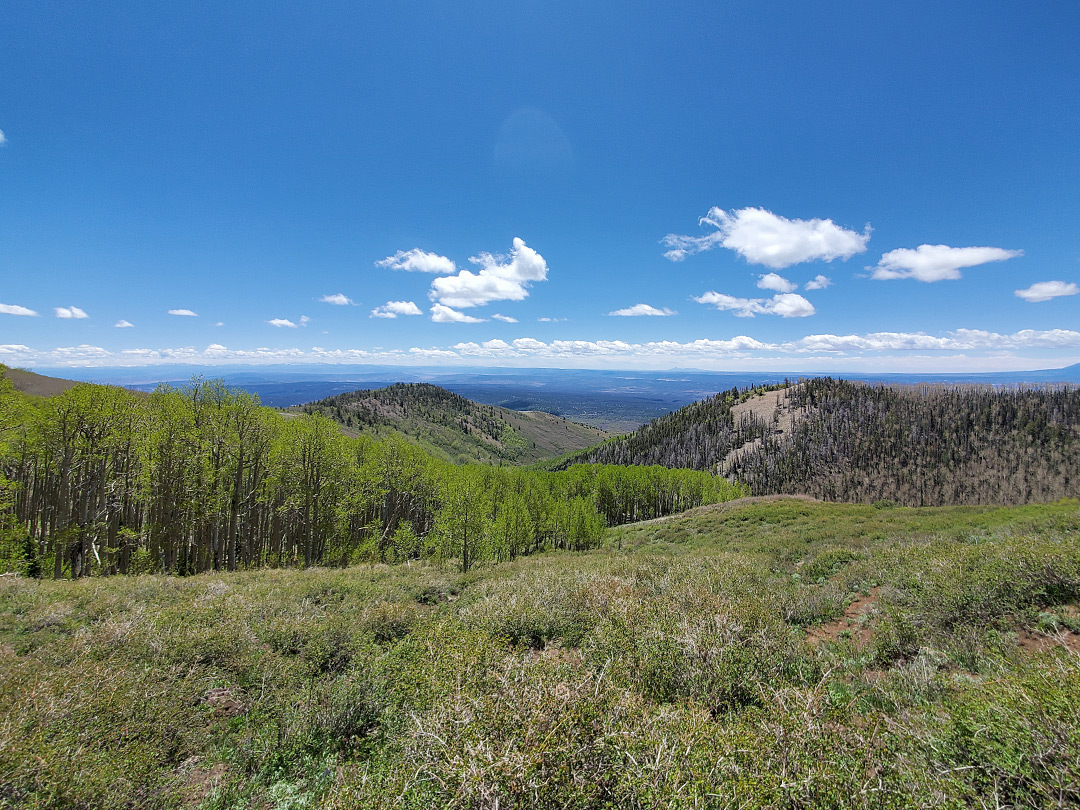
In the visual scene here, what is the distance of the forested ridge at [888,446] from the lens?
12103cm

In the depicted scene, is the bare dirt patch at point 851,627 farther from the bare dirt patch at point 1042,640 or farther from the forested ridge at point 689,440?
the forested ridge at point 689,440

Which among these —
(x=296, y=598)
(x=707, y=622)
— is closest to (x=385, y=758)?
(x=707, y=622)

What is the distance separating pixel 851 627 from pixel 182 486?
33291 millimetres

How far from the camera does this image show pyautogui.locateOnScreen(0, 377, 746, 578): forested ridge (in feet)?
67.2

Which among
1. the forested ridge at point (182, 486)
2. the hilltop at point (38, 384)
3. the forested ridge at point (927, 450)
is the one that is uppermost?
the hilltop at point (38, 384)

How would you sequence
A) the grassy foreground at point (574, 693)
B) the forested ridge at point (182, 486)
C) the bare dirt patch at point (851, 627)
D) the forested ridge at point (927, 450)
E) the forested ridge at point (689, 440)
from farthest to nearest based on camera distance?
the forested ridge at point (689, 440) → the forested ridge at point (927, 450) → the forested ridge at point (182, 486) → the bare dirt patch at point (851, 627) → the grassy foreground at point (574, 693)

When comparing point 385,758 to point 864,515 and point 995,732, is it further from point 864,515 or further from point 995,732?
point 864,515

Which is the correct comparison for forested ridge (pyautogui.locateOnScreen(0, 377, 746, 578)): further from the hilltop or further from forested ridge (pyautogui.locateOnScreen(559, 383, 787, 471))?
forested ridge (pyautogui.locateOnScreen(559, 383, 787, 471))

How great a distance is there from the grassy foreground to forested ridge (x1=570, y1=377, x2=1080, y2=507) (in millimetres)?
127982

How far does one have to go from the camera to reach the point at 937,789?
Result: 4.41m

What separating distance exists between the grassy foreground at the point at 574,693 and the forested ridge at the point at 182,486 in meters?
9.91

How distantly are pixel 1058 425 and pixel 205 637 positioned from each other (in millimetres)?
235884

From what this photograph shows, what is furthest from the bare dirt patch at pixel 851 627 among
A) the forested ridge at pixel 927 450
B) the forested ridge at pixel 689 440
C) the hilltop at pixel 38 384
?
the hilltop at pixel 38 384

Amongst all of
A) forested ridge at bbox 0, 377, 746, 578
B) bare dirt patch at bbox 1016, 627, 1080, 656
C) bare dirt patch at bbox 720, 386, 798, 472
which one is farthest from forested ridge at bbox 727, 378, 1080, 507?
bare dirt patch at bbox 1016, 627, 1080, 656
